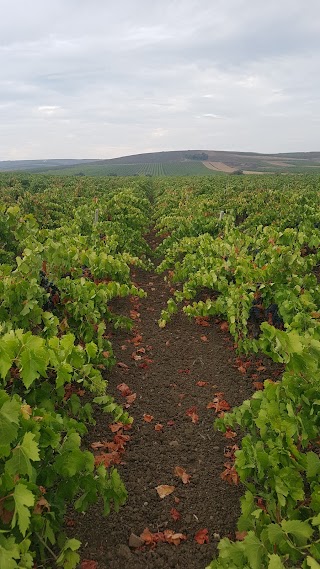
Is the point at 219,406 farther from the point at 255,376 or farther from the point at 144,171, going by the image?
the point at 144,171

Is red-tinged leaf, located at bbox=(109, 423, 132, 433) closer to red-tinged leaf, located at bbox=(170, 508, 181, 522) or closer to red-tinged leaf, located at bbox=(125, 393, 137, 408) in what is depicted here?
red-tinged leaf, located at bbox=(125, 393, 137, 408)

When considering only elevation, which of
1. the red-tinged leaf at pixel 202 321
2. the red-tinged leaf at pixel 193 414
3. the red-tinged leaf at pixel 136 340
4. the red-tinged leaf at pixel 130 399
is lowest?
the red-tinged leaf at pixel 193 414

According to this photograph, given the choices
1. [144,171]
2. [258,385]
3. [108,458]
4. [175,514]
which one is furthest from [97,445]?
[144,171]

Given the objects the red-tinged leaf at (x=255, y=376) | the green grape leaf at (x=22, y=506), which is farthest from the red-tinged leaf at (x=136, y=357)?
the green grape leaf at (x=22, y=506)

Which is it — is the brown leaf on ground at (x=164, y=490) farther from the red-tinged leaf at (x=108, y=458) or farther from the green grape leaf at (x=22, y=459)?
the green grape leaf at (x=22, y=459)

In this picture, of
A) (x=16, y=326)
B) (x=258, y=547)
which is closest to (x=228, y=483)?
(x=258, y=547)

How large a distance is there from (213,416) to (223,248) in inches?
138

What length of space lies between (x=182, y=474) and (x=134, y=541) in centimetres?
80

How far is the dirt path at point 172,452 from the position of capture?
2971 mm

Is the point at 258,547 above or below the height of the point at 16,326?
below

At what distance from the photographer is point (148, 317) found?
7.36m

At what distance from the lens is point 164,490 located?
351 centimetres

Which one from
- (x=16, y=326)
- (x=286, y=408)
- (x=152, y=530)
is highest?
(x=16, y=326)

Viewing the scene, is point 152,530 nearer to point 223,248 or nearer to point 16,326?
point 16,326
